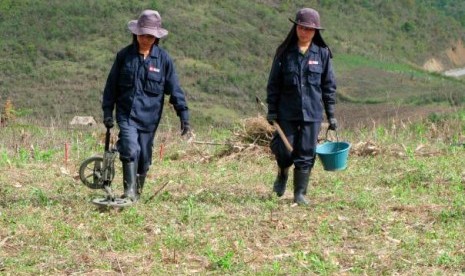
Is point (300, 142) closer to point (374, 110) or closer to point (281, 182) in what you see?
point (281, 182)

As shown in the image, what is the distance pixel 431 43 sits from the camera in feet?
257

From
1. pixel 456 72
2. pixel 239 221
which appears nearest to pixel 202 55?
pixel 456 72

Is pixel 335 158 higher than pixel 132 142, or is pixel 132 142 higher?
pixel 132 142

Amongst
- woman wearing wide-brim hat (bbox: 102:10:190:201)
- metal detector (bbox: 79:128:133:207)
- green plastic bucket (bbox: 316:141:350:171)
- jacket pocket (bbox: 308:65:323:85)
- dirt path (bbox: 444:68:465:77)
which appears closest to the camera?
metal detector (bbox: 79:128:133:207)

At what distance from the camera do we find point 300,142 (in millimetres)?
7695

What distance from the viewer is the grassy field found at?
582 cm

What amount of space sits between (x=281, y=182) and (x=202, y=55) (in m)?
49.4

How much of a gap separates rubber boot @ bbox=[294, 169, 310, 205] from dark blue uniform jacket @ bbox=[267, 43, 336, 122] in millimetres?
460

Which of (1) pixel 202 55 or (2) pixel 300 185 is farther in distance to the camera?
(1) pixel 202 55

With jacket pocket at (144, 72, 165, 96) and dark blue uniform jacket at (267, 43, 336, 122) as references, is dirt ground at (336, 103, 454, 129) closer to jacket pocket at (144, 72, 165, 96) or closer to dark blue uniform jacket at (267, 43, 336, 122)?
dark blue uniform jacket at (267, 43, 336, 122)

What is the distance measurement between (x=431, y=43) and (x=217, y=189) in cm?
7227

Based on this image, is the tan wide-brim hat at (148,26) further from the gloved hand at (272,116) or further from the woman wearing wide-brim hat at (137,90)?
the gloved hand at (272,116)

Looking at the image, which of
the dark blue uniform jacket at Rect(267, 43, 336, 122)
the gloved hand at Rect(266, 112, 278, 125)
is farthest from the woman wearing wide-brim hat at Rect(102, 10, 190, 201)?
the dark blue uniform jacket at Rect(267, 43, 336, 122)

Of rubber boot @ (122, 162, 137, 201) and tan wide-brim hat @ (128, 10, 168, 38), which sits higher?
tan wide-brim hat @ (128, 10, 168, 38)
